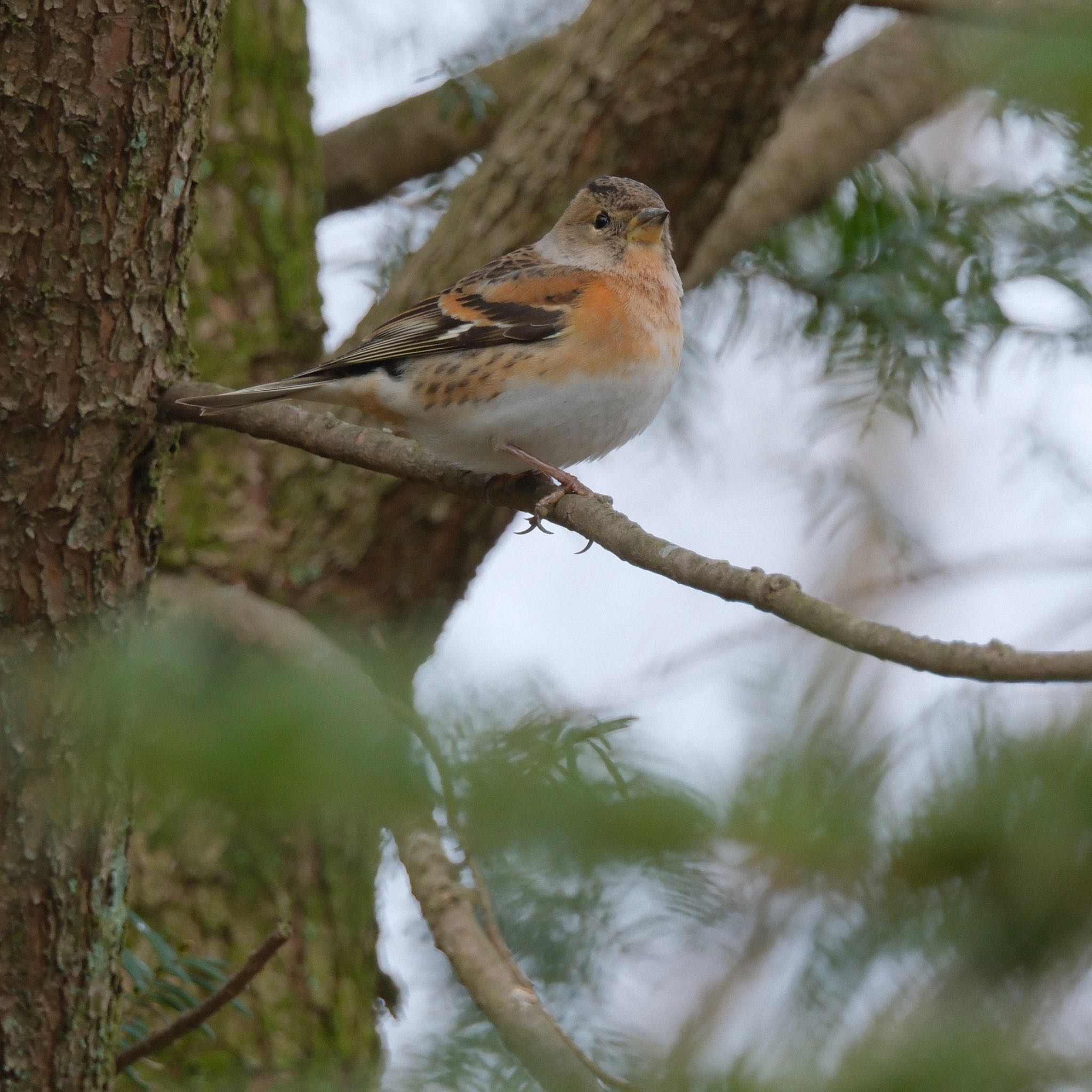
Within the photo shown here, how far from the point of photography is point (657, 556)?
8.00 feet

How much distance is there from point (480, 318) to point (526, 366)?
1.04 feet

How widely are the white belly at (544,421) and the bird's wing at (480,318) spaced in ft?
0.81

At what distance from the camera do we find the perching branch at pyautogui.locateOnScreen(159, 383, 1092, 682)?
162 centimetres

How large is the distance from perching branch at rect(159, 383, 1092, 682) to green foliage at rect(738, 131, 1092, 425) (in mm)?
1545

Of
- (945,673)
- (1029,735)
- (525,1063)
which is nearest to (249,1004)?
(525,1063)

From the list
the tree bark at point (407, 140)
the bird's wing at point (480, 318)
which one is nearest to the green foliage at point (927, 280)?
the bird's wing at point (480, 318)

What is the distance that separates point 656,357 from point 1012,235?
4.89 feet

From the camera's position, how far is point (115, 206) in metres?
2.72

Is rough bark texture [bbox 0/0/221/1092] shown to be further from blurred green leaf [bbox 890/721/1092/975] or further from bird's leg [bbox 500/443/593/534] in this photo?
blurred green leaf [bbox 890/721/1092/975]

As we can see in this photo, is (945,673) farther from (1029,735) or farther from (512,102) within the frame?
(512,102)

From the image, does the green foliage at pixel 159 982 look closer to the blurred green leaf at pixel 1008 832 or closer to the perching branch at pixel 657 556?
the perching branch at pixel 657 556

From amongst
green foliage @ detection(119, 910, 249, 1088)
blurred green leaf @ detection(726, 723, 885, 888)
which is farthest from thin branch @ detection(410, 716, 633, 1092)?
green foliage @ detection(119, 910, 249, 1088)

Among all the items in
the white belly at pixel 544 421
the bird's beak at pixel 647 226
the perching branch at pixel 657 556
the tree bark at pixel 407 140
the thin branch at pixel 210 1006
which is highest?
the tree bark at pixel 407 140

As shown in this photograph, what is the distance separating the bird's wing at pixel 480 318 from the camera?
13.2ft
